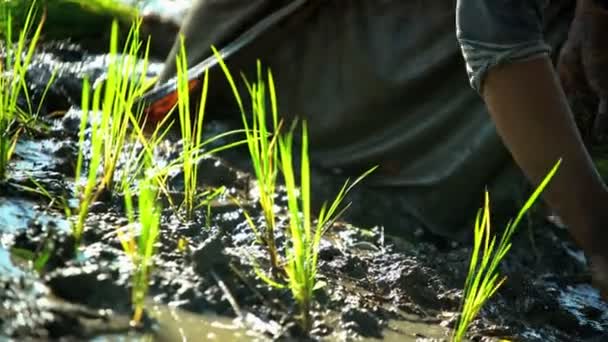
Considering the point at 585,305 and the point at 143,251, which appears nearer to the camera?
the point at 143,251

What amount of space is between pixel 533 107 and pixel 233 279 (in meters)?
0.67

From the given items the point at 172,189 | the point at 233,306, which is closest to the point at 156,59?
the point at 172,189

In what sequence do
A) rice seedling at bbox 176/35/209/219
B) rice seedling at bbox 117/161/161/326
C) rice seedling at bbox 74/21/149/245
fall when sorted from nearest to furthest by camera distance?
rice seedling at bbox 117/161/161/326, rice seedling at bbox 74/21/149/245, rice seedling at bbox 176/35/209/219

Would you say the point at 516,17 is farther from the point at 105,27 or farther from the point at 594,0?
the point at 105,27

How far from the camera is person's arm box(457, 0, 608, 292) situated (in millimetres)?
1850

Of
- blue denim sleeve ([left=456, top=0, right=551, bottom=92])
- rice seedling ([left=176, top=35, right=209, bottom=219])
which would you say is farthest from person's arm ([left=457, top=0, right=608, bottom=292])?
rice seedling ([left=176, top=35, right=209, bottom=219])

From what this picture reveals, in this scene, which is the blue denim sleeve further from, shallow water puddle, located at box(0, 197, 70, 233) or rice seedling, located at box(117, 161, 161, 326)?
shallow water puddle, located at box(0, 197, 70, 233)

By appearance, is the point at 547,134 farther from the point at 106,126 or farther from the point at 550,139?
the point at 106,126

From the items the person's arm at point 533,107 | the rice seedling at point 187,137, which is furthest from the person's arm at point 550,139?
the rice seedling at point 187,137

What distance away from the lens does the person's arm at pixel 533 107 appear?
72.8 inches

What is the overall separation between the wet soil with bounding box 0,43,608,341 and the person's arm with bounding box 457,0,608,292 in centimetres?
29

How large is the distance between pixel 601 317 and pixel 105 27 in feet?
8.16

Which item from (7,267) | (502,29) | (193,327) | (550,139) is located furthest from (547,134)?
(7,267)

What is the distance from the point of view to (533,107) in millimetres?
1892
